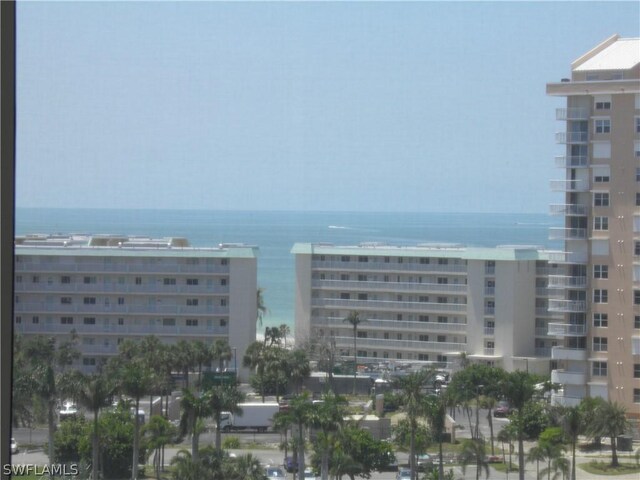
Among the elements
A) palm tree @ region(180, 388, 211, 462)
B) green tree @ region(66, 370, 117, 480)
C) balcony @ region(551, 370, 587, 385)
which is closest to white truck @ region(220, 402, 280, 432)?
palm tree @ region(180, 388, 211, 462)

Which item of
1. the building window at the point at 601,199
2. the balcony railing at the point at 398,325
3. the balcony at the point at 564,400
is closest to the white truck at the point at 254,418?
the balcony at the point at 564,400

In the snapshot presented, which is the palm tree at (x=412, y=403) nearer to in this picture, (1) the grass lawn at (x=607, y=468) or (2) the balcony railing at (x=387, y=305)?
(1) the grass lawn at (x=607, y=468)

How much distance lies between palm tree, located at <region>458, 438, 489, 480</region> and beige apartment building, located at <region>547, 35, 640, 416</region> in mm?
1381

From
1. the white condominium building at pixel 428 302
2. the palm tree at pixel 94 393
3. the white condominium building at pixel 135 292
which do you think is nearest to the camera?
the palm tree at pixel 94 393

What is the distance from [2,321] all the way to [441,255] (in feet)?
27.7

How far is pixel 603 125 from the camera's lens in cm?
621

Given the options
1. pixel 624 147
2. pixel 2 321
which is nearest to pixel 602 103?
pixel 624 147

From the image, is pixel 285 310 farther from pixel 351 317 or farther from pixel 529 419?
pixel 529 419

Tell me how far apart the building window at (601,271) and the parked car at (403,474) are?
7.37 ft

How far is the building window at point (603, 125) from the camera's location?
6.18 m

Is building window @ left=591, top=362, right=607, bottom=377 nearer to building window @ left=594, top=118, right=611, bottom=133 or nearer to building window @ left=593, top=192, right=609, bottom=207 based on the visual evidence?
building window @ left=593, top=192, right=609, bottom=207

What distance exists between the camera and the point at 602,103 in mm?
6250

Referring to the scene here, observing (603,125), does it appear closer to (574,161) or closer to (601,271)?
(574,161)

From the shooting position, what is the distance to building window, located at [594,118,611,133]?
618 cm
